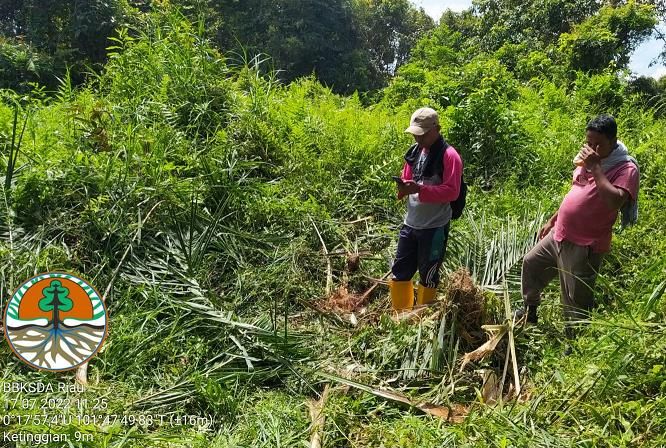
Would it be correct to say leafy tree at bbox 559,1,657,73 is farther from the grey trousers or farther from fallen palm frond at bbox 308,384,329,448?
fallen palm frond at bbox 308,384,329,448

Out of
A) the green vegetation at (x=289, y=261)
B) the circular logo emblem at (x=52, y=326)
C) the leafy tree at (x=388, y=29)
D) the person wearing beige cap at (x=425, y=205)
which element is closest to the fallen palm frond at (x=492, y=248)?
the green vegetation at (x=289, y=261)

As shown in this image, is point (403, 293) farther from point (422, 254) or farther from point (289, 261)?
point (289, 261)

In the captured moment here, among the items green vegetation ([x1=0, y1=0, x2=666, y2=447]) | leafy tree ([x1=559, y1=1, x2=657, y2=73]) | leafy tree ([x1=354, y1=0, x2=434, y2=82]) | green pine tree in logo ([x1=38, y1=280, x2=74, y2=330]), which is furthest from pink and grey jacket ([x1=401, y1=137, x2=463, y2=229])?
leafy tree ([x1=354, y1=0, x2=434, y2=82])

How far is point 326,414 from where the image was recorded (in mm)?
2246

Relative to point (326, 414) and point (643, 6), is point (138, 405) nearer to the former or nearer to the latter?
point (326, 414)

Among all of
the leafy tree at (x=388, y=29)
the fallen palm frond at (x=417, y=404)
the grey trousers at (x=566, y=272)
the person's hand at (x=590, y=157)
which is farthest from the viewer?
the leafy tree at (x=388, y=29)

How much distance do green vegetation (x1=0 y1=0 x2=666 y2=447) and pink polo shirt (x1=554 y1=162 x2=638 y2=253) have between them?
0.31 metres

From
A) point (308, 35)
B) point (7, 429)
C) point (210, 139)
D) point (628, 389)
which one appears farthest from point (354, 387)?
point (308, 35)

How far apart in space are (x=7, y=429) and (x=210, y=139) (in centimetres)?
308

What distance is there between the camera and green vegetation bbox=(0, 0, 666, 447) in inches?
83.2

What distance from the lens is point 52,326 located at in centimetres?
253

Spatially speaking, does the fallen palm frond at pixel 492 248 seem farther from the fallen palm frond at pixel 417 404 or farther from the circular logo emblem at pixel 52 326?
the circular logo emblem at pixel 52 326

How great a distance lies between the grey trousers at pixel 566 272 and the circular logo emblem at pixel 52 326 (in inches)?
96.2

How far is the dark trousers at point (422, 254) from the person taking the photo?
306cm
